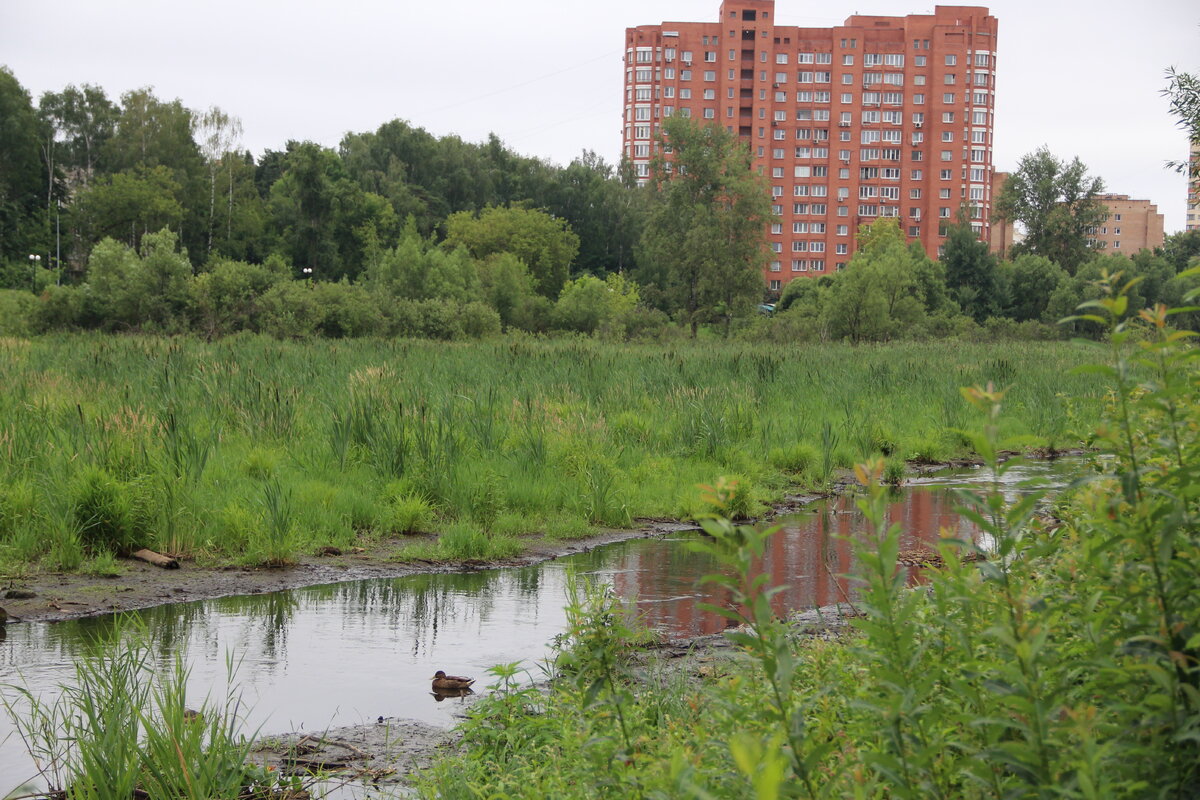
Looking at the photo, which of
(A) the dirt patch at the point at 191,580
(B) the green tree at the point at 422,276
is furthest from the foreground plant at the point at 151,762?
(B) the green tree at the point at 422,276

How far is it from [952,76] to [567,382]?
107 metres

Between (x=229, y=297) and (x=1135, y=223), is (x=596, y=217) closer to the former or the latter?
(x=229, y=297)

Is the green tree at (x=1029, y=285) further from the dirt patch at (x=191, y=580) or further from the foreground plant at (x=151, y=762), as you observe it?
the foreground plant at (x=151, y=762)

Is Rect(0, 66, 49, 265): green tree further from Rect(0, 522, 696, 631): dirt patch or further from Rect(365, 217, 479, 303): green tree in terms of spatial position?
Rect(0, 522, 696, 631): dirt patch

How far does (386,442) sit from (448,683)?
20.6 feet

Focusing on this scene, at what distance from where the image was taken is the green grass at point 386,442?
31.8ft

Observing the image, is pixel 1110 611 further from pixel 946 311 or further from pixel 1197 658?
pixel 946 311

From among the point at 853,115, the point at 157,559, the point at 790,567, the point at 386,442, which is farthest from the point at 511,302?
the point at 853,115

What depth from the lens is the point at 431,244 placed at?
7406 centimetres

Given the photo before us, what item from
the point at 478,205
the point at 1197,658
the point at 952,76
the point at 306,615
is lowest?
the point at 306,615

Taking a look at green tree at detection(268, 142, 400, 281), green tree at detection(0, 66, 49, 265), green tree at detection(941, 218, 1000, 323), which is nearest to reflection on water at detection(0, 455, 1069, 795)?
green tree at detection(268, 142, 400, 281)

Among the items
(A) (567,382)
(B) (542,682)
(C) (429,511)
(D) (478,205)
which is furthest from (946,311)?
(B) (542,682)

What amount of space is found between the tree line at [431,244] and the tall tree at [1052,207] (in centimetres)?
17

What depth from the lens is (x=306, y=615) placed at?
7922 millimetres
